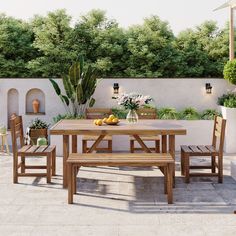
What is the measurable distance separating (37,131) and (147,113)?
268 centimetres

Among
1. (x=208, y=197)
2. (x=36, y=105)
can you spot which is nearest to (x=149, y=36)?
(x=36, y=105)

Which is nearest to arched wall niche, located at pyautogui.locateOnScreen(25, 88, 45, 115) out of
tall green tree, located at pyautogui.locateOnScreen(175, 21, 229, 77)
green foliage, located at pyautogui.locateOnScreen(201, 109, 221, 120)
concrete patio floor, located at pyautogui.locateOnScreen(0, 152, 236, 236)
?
green foliage, located at pyautogui.locateOnScreen(201, 109, 221, 120)

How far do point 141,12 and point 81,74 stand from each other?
9.53 metres

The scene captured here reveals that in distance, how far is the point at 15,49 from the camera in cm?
1891

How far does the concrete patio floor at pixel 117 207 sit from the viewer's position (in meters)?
4.71

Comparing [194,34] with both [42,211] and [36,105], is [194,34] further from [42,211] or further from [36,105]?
[42,211]

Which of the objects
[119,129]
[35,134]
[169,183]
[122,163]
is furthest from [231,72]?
[122,163]

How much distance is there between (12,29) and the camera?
19.0m

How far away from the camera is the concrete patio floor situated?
4715 mm

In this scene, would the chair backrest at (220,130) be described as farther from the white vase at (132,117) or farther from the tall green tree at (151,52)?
the tall green tree at (151,52)

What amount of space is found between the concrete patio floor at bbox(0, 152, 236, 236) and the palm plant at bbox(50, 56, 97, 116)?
3.52m

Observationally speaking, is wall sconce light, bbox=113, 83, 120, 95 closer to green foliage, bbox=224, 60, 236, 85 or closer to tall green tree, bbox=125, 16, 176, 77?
green foliage, bbox=224, 60, 236, 85

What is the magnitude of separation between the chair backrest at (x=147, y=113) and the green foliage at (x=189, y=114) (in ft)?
5.74

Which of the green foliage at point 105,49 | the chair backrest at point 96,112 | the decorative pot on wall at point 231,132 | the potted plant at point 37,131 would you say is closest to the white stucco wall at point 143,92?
the potted plant at point 37,131
